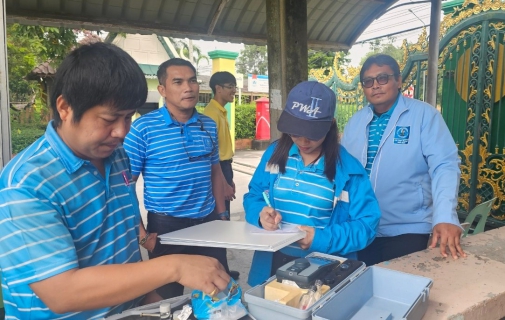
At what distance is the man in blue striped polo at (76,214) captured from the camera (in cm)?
90

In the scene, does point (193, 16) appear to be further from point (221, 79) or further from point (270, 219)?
point (270, 219)

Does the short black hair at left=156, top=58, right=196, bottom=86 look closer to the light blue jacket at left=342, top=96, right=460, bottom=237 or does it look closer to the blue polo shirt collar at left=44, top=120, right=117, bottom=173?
the light blue jacket at left=342, top=96, right=460, bottom=237

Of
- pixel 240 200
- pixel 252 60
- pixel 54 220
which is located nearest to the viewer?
pixel 54 220

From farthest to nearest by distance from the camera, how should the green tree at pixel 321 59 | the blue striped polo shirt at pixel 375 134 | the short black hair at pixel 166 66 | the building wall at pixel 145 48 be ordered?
1. the green tree at pixel 321 59
2. the building wall at pixel 145 48
3. the short black hair at pixel 166 66
4. the blue striped polo shirt at pixel 375 134

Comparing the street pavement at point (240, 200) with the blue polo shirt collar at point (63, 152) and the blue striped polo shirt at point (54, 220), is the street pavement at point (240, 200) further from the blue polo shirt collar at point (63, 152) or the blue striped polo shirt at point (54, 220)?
the blue polo shirt collar at point (63, 152)

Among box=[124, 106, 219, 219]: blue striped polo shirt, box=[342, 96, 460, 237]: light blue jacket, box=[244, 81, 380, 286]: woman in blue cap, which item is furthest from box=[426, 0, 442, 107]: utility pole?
box=[244, 81, 380, 286]: woman in blue cap

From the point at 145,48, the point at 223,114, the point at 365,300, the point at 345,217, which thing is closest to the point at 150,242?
the point at 345,217

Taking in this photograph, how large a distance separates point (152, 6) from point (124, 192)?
322 cm

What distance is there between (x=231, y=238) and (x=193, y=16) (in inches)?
134

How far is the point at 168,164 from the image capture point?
2395mm

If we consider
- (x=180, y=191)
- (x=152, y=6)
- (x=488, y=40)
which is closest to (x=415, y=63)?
(x=488, y=40)

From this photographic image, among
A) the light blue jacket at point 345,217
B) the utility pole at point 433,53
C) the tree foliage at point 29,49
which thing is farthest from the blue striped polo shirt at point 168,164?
the tree foliage at point 29,49

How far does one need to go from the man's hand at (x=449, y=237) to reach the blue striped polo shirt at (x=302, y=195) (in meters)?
0.47

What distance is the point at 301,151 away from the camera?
65.6 inches
